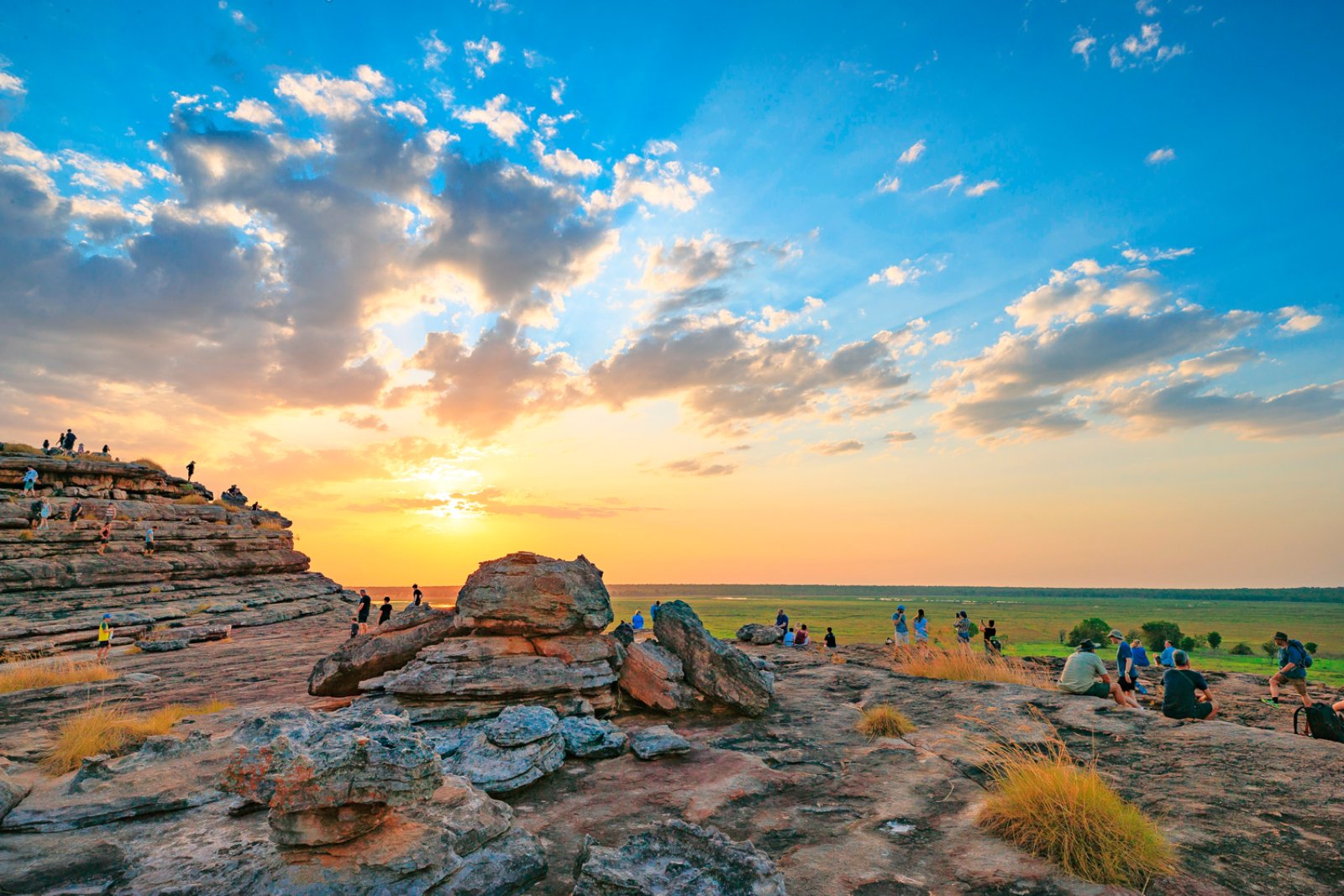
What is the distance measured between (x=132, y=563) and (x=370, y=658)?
27.8 m

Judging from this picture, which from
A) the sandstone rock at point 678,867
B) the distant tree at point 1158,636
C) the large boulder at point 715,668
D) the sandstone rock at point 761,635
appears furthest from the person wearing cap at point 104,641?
the distant tree at point 1158,636

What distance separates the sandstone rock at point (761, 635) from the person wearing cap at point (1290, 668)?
21.4 metres

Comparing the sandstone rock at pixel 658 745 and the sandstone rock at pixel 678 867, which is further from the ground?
the sandstone rock at pixel 678 867

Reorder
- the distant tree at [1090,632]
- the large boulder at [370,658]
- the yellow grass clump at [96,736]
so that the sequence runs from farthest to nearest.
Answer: the distant tree at [1090,632] < the large boulder at [370,658] < the yellow grass clump at [96,736]

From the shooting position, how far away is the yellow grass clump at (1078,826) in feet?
20.2

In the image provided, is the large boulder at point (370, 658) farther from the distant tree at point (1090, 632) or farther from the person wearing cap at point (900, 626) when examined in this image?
the distant tree at point (1090, 632)

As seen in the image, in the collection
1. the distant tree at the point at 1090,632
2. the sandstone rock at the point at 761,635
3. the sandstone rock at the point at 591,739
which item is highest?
the sandstone rock at the point at 591,739

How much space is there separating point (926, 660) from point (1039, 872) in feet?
45.5

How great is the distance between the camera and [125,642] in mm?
23891

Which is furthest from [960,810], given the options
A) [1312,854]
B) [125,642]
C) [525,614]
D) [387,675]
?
[125,642]

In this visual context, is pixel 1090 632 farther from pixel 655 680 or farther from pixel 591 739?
pixel 591 739

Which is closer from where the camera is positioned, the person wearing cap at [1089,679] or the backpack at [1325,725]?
the backpack at [1325,725]

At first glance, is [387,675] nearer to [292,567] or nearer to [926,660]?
[926,660]

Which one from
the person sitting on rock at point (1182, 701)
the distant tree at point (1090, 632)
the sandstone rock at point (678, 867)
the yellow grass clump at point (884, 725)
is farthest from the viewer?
the distant tree at point (1090, 632)
